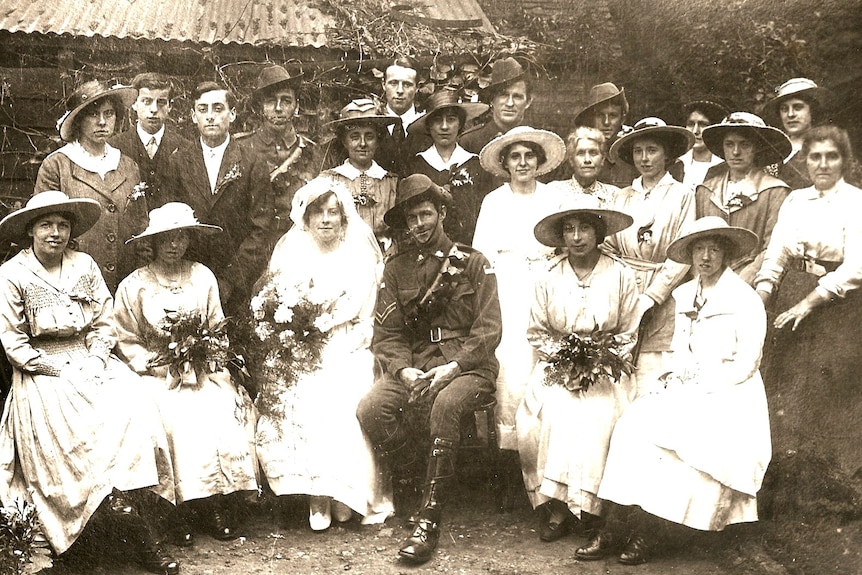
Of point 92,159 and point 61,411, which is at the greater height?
point 92,159

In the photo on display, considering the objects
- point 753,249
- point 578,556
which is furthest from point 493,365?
point 753,249

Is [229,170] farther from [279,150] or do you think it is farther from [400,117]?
[400,117]

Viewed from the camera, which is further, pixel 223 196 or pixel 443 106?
pixel 443 106

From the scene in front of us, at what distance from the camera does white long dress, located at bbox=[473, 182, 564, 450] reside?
4.90 metres

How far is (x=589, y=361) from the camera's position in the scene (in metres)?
4.71

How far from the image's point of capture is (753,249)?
475 cm

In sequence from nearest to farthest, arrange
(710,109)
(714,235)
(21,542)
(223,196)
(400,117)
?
(21,542) < (714,235) < (710,109) < (223,196) < (400,117)

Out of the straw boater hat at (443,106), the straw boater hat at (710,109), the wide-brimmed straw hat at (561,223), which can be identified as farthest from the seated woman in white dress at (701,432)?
the straw boater hat at (443,106)

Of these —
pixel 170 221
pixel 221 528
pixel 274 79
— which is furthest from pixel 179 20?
pixel 221 528

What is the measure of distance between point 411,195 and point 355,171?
0.37 meters

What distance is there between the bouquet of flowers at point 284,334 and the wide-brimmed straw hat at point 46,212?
82cm

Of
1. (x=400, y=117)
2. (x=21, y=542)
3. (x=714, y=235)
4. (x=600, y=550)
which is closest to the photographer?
(x=21, y=542)

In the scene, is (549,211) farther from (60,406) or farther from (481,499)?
(60,406)

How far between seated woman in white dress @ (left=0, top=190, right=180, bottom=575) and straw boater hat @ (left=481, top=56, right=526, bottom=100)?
6.62ft
